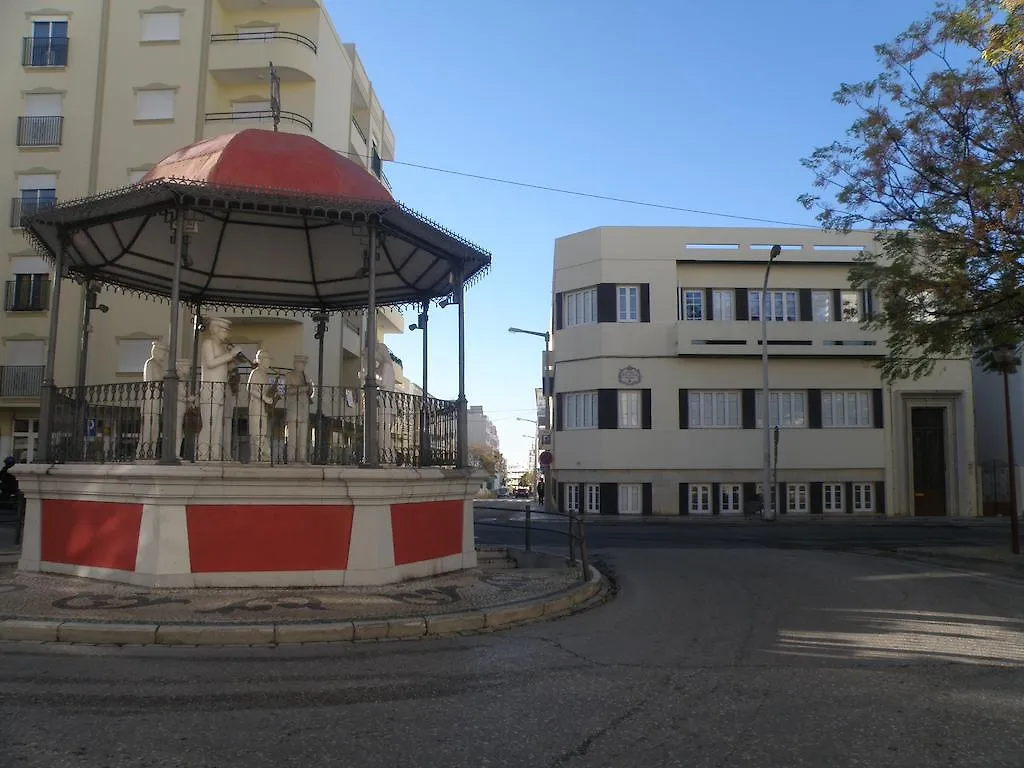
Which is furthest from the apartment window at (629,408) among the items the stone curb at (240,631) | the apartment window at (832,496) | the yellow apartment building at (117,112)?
the stone curb at (240,631)

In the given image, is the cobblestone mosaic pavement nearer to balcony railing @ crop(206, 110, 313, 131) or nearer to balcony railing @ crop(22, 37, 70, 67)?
balcony railing @ crop(206, 110, 313, 131)

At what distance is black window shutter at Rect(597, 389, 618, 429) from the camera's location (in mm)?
32344

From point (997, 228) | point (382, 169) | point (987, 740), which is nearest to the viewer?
point (987, 740)

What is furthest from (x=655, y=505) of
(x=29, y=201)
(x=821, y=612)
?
(x=29, y=201)

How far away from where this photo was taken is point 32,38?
31.0 meters

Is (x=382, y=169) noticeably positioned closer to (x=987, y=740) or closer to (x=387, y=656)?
(x=387, y=656)

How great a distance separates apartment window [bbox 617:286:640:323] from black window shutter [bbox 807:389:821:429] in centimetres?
763

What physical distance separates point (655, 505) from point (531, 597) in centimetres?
2388

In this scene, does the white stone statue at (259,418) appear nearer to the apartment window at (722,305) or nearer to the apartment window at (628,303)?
the apartment window at (628,303)

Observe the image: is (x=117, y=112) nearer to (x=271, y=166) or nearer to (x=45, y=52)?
(x=45, y=52)

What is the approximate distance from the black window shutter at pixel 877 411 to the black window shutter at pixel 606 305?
35.9ft

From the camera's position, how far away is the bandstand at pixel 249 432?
909 centimetres

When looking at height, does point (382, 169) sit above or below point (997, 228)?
above

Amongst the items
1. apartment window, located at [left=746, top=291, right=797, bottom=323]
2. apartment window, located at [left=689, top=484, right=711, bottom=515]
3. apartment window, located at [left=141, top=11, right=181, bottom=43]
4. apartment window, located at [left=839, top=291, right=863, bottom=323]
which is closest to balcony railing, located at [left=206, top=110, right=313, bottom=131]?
apartment window, located at [left=141, top=11, right=181, bottom=43]
